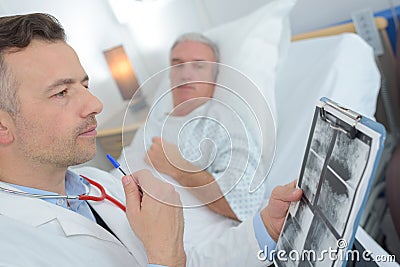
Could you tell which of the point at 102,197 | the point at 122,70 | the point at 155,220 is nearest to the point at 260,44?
the point at 122,70

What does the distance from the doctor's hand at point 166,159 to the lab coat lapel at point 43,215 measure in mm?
183

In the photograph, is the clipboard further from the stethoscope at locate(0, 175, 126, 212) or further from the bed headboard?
the bed headboard

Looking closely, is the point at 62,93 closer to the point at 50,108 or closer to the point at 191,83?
the point at 50,108

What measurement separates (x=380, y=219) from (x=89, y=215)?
3.93 ft

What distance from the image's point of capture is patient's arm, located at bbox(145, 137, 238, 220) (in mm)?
853

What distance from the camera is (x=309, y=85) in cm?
159

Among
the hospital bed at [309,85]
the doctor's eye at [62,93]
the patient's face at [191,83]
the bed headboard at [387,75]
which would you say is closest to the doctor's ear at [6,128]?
the doctor's eye at [62,93]

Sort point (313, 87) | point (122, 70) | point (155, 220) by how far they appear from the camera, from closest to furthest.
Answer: point (155, 220)
point (313, 87)
point (122, 70)

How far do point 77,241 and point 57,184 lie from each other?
6.3 inches

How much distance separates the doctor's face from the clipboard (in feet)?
1.38

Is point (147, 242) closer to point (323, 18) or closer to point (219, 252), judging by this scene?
point (219, 252)

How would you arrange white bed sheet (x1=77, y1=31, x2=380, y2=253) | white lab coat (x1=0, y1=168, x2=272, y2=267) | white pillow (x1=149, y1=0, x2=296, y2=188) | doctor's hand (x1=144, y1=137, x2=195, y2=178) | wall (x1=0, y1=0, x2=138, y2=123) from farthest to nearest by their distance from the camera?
1. white pillow (x1=149, y1=0, x2=296, y2=188)
2. white bed sheet (x1=77, y1=31, x2=380, y2=253)
3. wall (x1=0, y1=0, x2=138, y2=123)
4. doctor's hand (x1=144, y1=137, x2=195, y2=178)
5. white lab coat (x1=0, y1=168, x2=272, y2=267)

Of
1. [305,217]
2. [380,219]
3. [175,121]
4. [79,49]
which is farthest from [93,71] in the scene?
[380,219]

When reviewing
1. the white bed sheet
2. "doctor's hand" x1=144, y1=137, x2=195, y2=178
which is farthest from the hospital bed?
"doctor's hand" x1=144, y1=137, x2=195, y2=178
